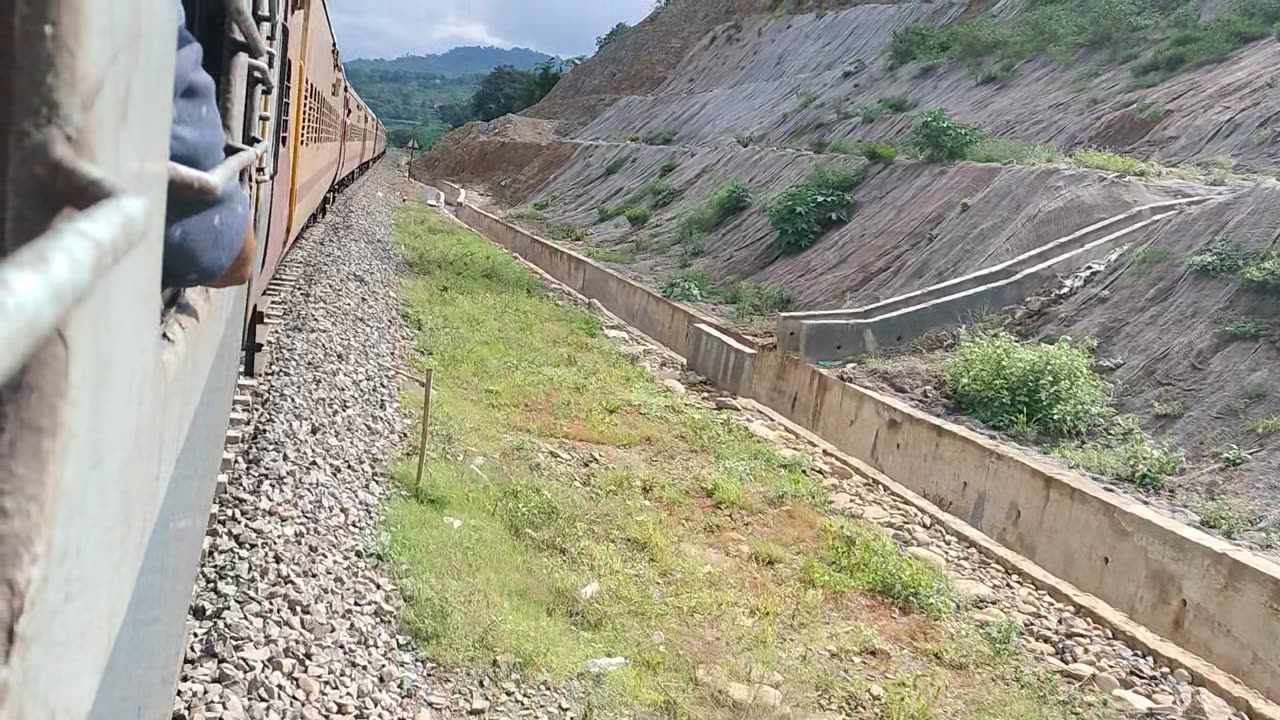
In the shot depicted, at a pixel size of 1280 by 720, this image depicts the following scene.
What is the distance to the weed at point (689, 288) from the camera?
18.1 meters

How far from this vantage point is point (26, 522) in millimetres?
1084

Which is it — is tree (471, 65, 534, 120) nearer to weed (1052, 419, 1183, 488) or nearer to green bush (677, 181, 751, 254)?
green bush (677, 181, 751, 254)

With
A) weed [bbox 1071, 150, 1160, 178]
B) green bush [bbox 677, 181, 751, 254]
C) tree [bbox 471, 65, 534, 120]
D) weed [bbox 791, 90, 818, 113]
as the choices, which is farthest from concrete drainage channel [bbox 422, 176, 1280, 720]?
tree [bbox 471, 65, 534, 120]

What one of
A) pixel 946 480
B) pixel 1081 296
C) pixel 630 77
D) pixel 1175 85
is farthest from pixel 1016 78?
pixel 630 77

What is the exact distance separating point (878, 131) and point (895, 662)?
61.4 feet

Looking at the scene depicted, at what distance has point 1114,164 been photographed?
15.8 meters

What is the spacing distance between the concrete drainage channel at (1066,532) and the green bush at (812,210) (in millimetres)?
5258

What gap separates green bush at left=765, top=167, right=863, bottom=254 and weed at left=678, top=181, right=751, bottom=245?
8.46ft

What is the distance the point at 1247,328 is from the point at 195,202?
37.4ft

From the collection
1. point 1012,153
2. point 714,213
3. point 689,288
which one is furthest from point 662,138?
point 1012,153

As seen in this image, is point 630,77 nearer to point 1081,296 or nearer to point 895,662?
point 1081,296

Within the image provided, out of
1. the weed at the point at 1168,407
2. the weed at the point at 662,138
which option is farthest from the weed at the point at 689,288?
the weed at the point at 662,138

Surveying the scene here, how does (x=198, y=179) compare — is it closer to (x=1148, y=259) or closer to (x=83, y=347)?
(x=83, y=347)

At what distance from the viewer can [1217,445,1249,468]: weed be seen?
9.27m
